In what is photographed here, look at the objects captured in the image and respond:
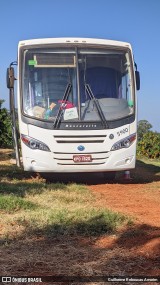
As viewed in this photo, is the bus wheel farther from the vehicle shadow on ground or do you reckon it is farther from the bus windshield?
the vehicle shadow on ground

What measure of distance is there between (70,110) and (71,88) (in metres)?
0.52

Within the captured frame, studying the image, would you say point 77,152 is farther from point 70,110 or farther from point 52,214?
point 52,214

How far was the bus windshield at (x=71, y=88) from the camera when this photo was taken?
9047mm

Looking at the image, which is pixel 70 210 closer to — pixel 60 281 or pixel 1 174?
pixel 60 281

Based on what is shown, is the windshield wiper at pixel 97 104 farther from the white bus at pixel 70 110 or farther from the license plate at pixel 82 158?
the license plate at pixel 82 158

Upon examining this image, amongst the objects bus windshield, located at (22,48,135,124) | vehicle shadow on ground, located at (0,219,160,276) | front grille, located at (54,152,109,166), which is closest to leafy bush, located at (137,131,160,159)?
bus windshield, located at (22,48,135,124)

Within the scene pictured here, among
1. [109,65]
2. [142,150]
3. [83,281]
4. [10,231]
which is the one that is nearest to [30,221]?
[10,231]

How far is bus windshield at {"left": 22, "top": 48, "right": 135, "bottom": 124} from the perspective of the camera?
Answer: 9.05 meters

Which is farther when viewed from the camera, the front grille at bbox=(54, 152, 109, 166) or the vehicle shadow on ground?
the front grille at bbox=(54, 152, 109, 166)

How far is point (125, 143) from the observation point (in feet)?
30.2

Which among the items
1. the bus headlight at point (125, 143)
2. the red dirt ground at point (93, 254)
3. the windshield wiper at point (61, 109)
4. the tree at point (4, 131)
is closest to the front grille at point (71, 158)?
the bus headlight at point (125, 143)

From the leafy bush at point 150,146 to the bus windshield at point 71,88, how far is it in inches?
501

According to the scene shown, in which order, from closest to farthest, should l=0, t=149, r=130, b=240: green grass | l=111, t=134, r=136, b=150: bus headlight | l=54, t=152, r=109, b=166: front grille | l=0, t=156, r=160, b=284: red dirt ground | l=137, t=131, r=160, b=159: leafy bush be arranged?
l=0, t=156, r=160, b=284: red dirt ground, l=0, t=149, r=130, b=240: green grass, l=54, t=152, r=109, b=166: front grille, l=111, t=134, r=136, b=150: bus headlight, l=137, t=131, r=160, b=159: leafy bush

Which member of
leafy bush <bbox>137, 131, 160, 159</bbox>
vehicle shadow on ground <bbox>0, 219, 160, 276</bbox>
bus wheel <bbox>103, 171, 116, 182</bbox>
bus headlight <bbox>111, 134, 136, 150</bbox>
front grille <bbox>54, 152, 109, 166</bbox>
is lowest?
leafy bush <bbox>137, 131, 160, 159</bbox>
